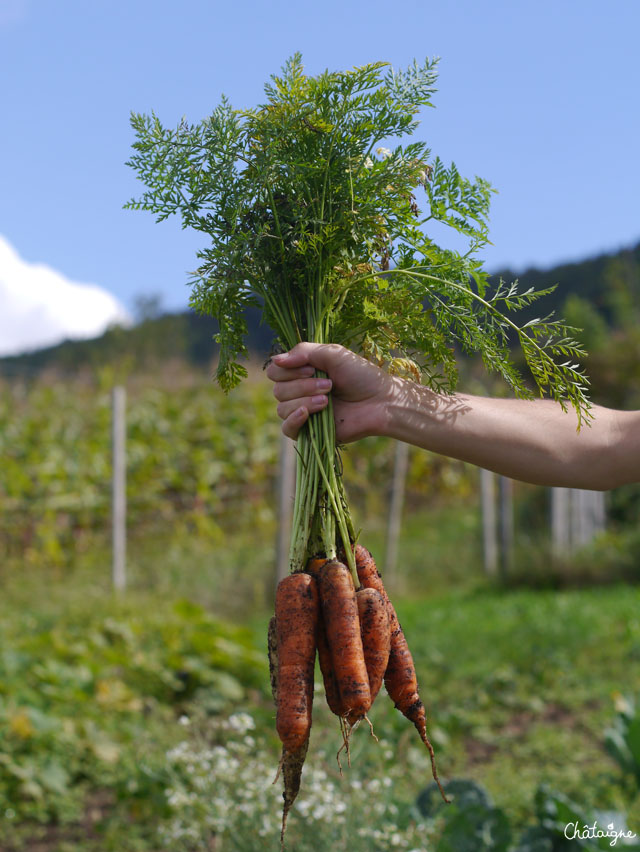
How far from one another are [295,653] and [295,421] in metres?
0.54

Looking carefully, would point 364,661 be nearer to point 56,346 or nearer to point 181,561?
point 181,561

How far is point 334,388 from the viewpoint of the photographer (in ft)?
5.83

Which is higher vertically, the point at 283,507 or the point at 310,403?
the point at 310,403

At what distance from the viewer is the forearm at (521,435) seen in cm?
184

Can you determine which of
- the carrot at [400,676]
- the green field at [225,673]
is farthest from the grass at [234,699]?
the carrot at [400,676]

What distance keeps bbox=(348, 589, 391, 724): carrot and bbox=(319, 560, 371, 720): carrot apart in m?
0.07

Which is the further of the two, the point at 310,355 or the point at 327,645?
the point at 327,645

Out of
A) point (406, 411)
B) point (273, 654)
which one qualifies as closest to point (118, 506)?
point (273, 654)

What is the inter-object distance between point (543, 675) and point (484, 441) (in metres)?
4.23

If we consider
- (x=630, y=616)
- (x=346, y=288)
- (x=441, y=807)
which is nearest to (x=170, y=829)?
(x=441, y=807)

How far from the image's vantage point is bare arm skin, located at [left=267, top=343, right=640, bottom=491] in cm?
171

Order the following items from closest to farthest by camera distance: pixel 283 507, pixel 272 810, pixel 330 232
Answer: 1. pixel 330 232
2. pixel 272 810
3. pixel 283 507

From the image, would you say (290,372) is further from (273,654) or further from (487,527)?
(487,527)

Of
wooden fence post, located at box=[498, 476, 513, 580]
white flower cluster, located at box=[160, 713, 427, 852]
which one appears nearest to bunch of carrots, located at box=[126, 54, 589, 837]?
white flower cluster, located at box=[160, 713, 427, 852]
